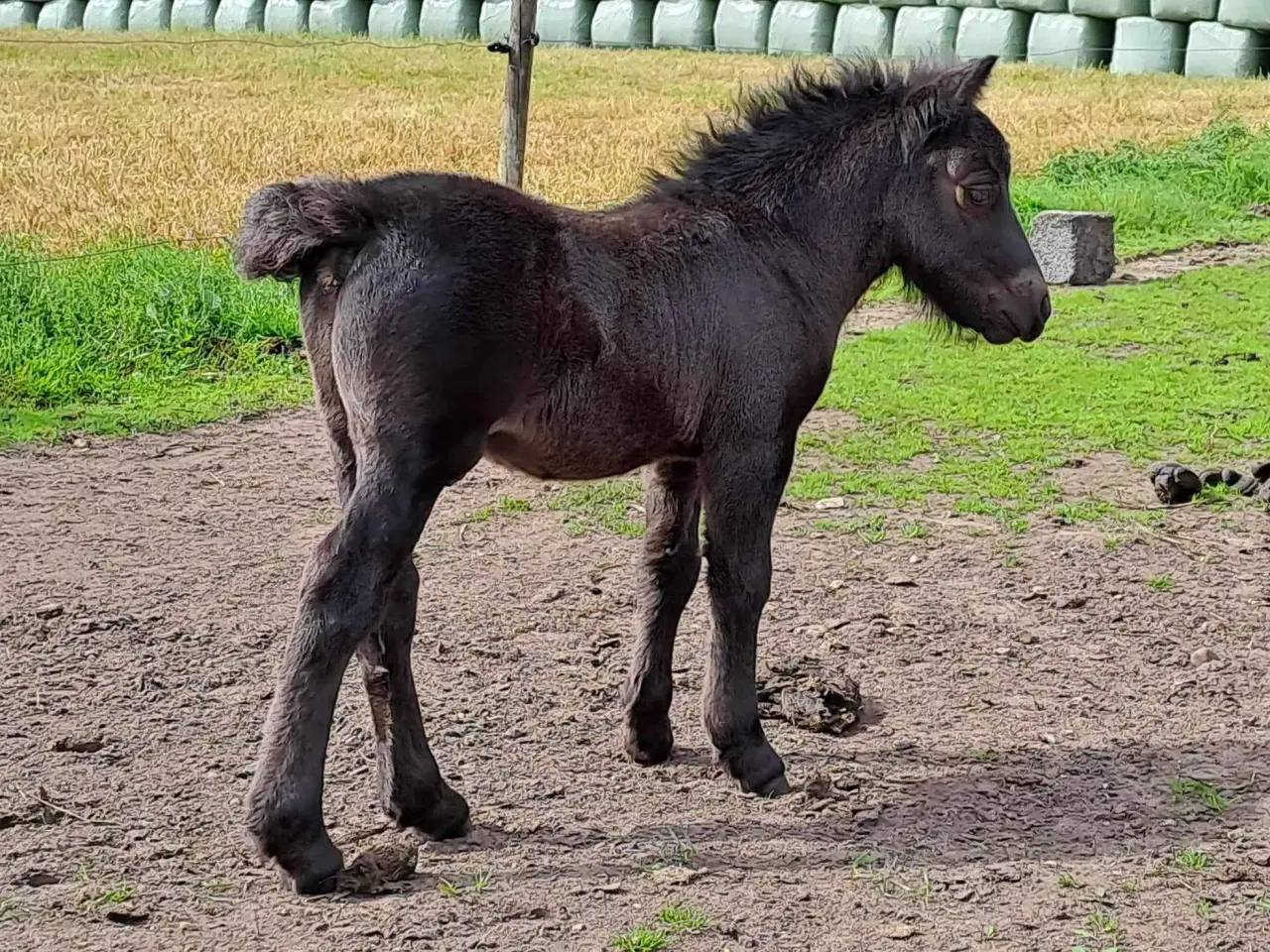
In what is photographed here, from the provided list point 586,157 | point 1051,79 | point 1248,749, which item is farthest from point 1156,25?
point 1248,749

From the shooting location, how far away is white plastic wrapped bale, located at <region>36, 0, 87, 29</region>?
42188 millimetres

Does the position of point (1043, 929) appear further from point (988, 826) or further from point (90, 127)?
point (90, 127)

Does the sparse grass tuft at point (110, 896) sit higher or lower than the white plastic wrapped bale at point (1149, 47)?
lower

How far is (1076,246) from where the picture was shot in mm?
12500

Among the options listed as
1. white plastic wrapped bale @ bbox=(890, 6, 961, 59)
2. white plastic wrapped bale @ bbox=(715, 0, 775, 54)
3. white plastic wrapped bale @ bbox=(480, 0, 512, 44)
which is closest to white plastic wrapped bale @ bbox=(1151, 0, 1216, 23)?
white plastic wrapped bale @ bbox=(890, 6, 961, 59)

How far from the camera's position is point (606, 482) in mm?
8250

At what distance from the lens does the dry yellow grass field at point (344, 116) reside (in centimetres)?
1518

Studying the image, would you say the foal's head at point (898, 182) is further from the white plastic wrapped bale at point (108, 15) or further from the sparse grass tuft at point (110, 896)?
the white plastic wrapped bale at point (108, 15)

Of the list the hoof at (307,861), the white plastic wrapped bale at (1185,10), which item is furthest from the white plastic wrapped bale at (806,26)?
the hoof at (307,861)

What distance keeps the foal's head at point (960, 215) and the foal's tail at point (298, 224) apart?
180 centimetres

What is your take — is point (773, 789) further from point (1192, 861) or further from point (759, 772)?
point (1192, 861)

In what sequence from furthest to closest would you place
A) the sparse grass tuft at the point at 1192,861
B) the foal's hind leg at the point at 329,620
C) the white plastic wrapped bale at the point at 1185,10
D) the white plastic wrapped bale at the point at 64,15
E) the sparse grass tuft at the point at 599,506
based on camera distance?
the white plastic wrapped bale at the point at 64,15
the white plastic wrapped bale at the point at 1185,10
the sparse grass tuft at the point at 599,506
the sparse grass tuft at the point at 1192,861
the foal's hind leg at the point at 329,620

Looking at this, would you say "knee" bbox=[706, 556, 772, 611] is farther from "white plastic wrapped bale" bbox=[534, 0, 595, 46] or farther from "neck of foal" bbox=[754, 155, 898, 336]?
"white plastic wrapped bale" bbox=[534, 0, 595, 46]

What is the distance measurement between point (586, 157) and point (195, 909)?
46.7 feet
